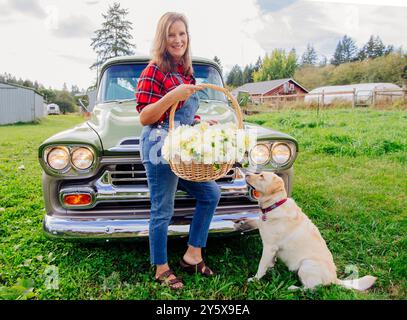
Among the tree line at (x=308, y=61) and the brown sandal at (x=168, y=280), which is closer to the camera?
the brown sandal at (x=168, y=280)

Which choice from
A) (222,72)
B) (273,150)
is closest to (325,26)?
(222,72)

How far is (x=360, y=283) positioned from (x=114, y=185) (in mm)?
1473

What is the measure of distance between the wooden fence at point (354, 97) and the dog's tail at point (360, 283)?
5.16 ft

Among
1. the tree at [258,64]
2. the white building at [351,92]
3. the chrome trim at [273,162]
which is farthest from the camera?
the white building at [351,92]

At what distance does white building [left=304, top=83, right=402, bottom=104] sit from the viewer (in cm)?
331

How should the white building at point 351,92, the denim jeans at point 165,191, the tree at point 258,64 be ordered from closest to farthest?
1. the denim jeans at point 165,191
2. the tree at point 258,64
3. the white building at point 351,92

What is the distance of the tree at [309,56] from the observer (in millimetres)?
2965

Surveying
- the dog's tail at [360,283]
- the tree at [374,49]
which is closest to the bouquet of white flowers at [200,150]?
the dog's tail at [360,283]

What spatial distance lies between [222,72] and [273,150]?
1.05m

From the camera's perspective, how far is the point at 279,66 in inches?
117

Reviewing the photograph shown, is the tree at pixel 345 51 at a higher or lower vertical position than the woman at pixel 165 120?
higher

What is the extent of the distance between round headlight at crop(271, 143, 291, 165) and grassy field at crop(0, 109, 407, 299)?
2.05ft

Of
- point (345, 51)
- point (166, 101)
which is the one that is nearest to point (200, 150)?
point (166, 101)

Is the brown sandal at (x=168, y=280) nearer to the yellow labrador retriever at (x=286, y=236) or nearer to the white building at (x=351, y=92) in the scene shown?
the yellow labrador retriever at (x=286, y=236)
